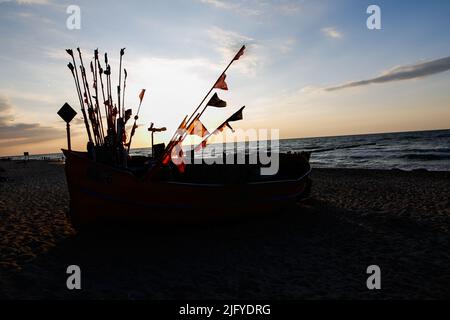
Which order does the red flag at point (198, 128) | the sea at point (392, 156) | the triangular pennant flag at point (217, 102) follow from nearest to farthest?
1. the triangular pennant flag at point (217, 102)
2. the red flag at point (198, 128)
3. the sea at point (392, 156)

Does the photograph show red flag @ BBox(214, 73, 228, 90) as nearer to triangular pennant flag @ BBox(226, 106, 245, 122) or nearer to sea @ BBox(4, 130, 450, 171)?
triangular pennant flag @ BBox(226, 106, 245, 122)

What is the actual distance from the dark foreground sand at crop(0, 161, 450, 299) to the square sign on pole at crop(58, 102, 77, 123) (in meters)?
2.83

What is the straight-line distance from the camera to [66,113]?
6398 mm

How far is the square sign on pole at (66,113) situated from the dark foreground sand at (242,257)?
9.28ft

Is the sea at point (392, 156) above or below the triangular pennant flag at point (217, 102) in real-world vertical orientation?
below

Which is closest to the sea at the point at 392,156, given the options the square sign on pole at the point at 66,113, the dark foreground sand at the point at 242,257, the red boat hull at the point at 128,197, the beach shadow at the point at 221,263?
the dark foreground sand at the point at 242,257

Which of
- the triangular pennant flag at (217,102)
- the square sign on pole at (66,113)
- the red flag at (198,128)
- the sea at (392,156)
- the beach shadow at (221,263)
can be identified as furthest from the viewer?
the sea at (392,156)

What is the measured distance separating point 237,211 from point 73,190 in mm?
4422

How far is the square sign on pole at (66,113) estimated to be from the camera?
20.8ft

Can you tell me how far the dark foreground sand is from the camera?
17.3ft

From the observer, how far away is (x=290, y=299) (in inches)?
197

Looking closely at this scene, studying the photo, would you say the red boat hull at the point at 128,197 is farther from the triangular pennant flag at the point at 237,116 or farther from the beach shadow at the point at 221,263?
the triangular pennant flag at the point at 237,116

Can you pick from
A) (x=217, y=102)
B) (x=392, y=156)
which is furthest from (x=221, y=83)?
(x=392, y=156)

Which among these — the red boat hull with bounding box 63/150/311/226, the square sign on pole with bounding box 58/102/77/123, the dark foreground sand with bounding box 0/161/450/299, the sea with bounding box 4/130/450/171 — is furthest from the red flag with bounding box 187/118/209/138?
the sea with bounding box 4/130/450/171
